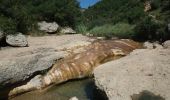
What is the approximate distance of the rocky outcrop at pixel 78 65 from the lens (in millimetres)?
15148

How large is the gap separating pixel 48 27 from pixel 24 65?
45.9 feet

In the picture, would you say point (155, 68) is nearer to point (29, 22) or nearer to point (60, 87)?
point (60, 87)

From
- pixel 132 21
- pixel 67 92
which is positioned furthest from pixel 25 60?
pixel 132 21

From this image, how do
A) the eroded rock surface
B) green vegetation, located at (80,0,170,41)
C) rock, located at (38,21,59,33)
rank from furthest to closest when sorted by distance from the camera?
green vegetation, located at (80,0,170,41)
rock, located at (38,21,59,33)
the eroded rock surface

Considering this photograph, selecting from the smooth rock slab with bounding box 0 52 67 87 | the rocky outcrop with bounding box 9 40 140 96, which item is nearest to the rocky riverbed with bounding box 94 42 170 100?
the rocky outcrop with bounding box 9 40 140 96

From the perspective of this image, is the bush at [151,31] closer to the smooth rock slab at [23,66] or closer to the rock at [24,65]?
the rock at [24,65]

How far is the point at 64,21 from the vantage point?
105 ft

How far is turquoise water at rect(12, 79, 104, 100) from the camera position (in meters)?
13.8

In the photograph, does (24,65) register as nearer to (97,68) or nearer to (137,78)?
(97,68)

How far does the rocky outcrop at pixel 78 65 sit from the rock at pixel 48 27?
9526mm

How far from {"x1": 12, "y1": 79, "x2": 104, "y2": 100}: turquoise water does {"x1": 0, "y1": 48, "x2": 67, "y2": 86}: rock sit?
2.94ft

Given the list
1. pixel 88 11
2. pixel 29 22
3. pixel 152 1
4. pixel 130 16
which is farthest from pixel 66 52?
pixel 88 11

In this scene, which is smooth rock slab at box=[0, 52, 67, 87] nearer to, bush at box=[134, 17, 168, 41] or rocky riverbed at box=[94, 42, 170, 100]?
rocky riverbed at box=[94, 42, 170, 100]

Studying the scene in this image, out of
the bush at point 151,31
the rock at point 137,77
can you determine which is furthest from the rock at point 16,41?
the bush at point 151,31
